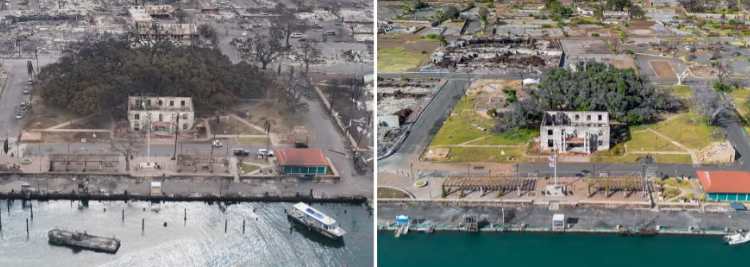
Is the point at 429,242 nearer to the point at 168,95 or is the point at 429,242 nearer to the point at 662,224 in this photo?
the point at 662,224

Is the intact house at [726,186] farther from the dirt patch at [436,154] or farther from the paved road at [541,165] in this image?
the dirt patch at [436,154]

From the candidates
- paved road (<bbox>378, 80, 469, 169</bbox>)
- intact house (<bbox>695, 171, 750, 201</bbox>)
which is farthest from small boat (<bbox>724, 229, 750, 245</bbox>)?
paved road (<bbox>378, 80, 469, 169</bbox>)

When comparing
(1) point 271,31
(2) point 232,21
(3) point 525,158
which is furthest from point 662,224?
(2) point 232,21

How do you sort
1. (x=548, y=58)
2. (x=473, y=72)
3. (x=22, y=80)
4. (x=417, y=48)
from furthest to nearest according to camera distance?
(x=417, y=48)
(x=548, y=58)
(x=473, y=72)
(x=22, y=80)

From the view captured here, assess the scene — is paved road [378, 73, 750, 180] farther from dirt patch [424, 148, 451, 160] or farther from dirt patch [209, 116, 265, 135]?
dirt patch [209, 116, 265, 135]

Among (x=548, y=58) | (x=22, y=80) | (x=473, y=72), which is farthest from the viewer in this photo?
(x=548, y=58)

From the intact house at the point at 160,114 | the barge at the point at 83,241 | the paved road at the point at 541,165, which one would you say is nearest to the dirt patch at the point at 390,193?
the paved road at the point at 541,165
